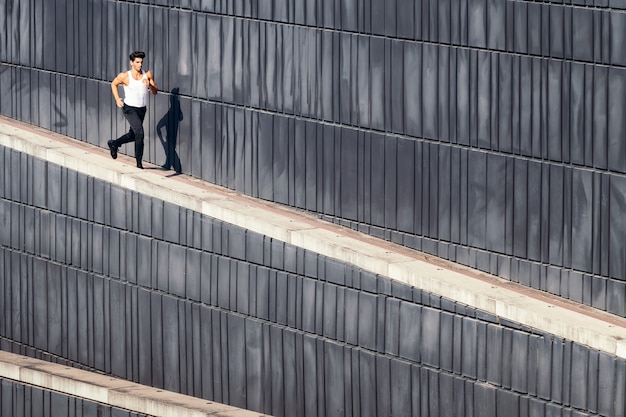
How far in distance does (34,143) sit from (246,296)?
12.5ft

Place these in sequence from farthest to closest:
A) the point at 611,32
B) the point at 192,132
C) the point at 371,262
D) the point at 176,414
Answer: the point at 192,132 < the point at 176,414 < the point at 371,262 < the point at 611,32

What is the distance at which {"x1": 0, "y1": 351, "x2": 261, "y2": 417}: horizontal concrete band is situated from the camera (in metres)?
20.4

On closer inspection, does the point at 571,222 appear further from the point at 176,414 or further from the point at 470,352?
the point at 176,414

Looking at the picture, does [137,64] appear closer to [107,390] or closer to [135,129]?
[135,129]

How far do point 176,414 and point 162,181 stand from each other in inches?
110

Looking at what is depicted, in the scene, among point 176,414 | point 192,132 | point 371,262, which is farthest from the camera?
point 192,132

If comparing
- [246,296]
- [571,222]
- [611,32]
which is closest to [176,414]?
[246,296]

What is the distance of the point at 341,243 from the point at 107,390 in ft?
11.7

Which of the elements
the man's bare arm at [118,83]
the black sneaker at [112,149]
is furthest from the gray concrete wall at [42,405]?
the man's bare arm at [118,83]

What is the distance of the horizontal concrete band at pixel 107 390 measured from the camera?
66.8ft

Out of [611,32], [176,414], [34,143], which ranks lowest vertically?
[176,414]

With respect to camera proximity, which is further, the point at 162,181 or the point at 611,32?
the point at 162,181

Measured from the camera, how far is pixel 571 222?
1802cm

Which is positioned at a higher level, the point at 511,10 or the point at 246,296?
the point at 511,10
